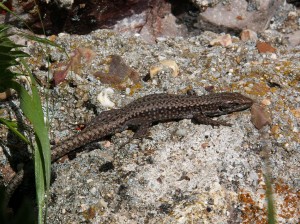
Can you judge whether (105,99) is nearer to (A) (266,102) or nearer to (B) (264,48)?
(A) (266,102)

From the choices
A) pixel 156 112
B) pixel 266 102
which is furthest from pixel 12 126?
pixel 266 102

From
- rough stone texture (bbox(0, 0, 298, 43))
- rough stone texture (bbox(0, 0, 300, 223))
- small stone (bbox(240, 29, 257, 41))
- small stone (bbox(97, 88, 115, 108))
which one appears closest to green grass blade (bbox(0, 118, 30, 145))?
rough stone texture (bbox(0, 0, 300, 223))

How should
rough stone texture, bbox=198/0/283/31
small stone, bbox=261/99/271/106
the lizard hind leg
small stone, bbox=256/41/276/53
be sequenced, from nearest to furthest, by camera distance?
1. the lizard hind leg
2. small stone, bbox=261/99/271/106
3. small stone, bbox=256/41/276/53
4. rough stone texture, bbox=198/0/283/31

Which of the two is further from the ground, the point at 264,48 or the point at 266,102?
the point at 264,48

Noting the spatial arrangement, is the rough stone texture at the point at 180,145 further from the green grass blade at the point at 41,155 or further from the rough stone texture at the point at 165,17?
the green grass blade at the point at 41,155

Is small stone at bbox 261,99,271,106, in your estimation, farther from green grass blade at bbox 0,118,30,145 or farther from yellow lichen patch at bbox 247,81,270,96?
green grass blade at bbox 0,118,30,145

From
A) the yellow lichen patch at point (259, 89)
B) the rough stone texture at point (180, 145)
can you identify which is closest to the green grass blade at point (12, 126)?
the rough stone texture at point (180, 145)

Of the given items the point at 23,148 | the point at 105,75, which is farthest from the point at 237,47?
the point at 23,148

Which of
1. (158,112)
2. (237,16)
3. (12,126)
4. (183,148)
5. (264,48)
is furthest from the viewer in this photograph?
(237,16)

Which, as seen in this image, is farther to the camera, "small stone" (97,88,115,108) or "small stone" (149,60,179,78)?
"small stone" (149,60,179,78)

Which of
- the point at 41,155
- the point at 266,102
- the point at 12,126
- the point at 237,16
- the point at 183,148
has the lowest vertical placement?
the point at 183,148

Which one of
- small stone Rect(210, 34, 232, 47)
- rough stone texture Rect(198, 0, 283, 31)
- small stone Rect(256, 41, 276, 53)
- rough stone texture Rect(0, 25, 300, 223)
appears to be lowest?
rough stone texture Rect(0, 25, 300, 223)
